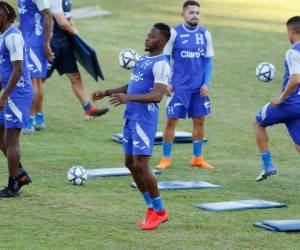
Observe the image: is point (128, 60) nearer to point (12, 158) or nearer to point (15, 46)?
point (15, 46)

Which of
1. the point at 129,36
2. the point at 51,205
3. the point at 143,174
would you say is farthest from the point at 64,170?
the point at 129,36

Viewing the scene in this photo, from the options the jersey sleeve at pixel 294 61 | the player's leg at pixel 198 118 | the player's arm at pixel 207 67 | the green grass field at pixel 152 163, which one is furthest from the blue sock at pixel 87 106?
the jersey sleeve at pixel 294 61

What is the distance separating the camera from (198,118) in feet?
45.7

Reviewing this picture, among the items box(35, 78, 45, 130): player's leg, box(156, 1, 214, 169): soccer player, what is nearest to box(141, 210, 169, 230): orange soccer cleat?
box(156, 1, 214, 169): soccer player

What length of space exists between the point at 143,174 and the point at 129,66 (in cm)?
169

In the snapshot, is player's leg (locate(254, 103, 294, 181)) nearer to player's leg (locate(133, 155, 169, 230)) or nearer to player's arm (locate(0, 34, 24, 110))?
player's leg (locate(133, 155, 169, 230))

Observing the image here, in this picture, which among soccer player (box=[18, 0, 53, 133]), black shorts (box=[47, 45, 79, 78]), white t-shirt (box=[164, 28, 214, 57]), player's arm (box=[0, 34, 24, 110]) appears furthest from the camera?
black shorts (box=[47, 45, 79, 78])

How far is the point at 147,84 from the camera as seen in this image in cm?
1029

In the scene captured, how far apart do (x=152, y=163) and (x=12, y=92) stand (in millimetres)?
3350

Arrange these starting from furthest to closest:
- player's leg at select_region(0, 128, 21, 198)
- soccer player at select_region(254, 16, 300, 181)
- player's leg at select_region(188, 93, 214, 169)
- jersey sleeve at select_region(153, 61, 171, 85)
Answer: player's leg at select_region(188, 93, 214, 169)
soccer player at select_region(254, 16, 300, 181)
player's leg at select_region(0, 128, 21, 198)
jersey sleeve at select_region(153, 61, 171, 85)

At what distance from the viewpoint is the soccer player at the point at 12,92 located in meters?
11.1

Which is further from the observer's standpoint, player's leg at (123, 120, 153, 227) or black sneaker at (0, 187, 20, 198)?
black sneaker at (0, 187, 20, 198)

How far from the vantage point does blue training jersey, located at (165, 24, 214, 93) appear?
45.2 ft

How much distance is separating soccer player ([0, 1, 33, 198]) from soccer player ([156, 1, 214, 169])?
2837 mm
